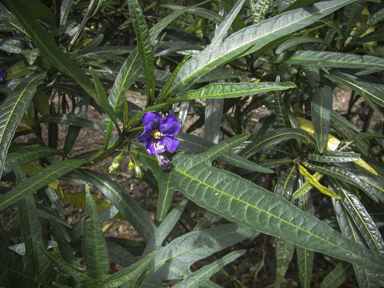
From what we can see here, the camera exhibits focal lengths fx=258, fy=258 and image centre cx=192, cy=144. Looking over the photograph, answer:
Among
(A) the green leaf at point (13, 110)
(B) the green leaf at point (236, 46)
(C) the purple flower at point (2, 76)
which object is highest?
(B) the green leaf at point (236, 46)

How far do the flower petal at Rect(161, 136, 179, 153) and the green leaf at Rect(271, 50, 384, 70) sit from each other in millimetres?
611

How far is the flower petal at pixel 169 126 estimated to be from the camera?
0.79 meters

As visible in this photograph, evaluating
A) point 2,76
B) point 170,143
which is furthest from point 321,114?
point 2,76

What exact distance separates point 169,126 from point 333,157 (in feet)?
2.08

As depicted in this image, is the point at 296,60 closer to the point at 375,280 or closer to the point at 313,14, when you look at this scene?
the point at 313,14

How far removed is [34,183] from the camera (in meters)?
0.64

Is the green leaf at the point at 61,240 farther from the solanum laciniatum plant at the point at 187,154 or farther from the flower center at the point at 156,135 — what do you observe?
the flower center at the point at 156,135

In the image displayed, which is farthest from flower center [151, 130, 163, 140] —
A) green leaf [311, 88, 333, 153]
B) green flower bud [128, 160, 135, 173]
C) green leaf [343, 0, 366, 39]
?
green leaf [343, 0, 366, 39]

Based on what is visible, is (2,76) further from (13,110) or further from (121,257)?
(121,257)

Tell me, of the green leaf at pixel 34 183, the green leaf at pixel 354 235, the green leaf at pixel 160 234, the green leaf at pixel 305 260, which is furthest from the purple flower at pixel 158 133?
the green leaf at pixel 354 235

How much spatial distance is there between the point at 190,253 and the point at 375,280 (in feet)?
2.51

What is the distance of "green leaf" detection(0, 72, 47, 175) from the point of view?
0.69m

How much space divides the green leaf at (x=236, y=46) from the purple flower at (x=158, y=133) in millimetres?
90

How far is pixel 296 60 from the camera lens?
106 cm
